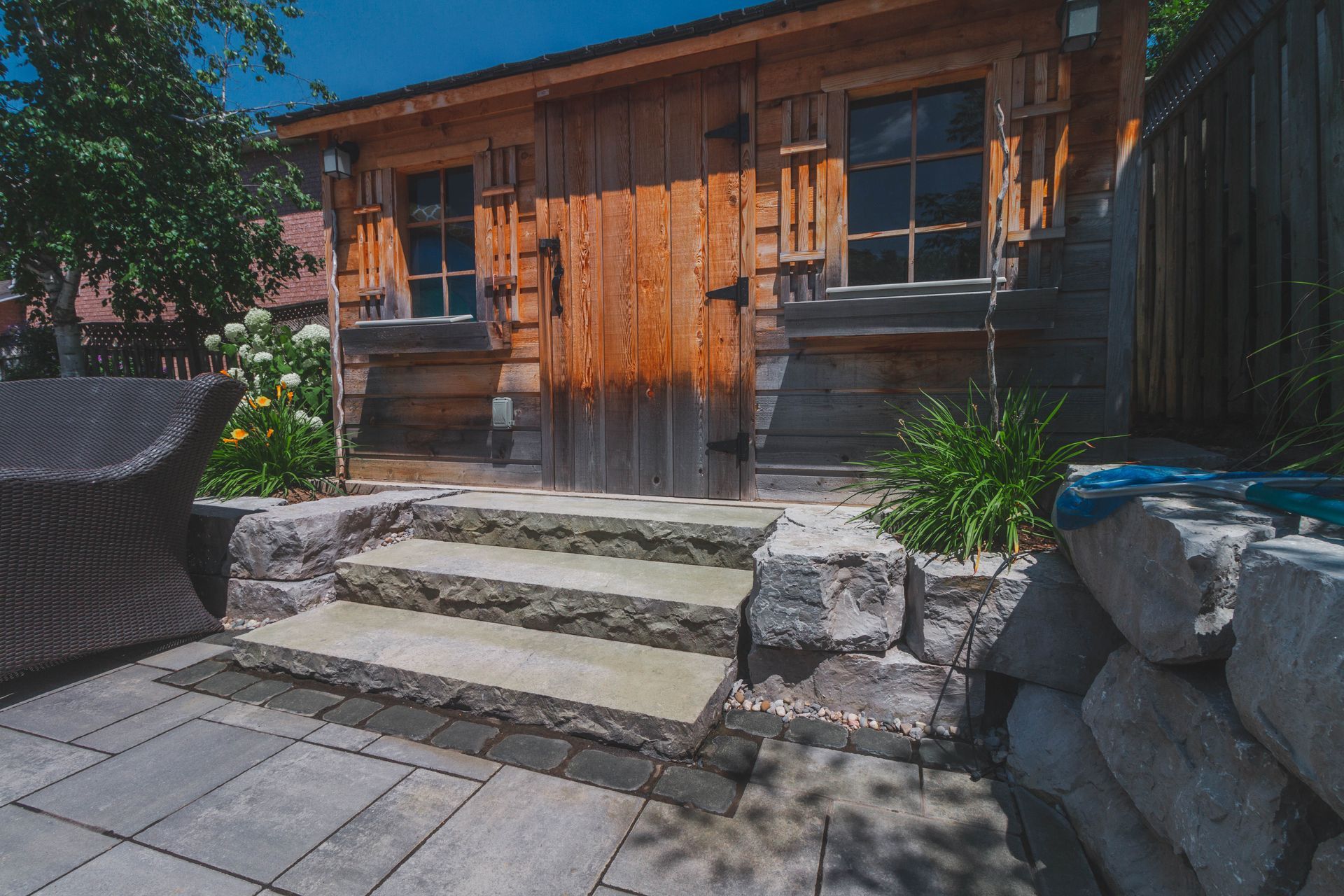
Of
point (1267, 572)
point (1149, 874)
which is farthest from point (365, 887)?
point (1267, 572)

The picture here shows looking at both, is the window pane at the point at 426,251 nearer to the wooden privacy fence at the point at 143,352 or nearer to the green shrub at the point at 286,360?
the green shrub at the point at 286,360

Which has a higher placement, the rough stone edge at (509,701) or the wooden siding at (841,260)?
the wooden siding at (841,260)

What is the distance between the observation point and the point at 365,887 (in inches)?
52.1

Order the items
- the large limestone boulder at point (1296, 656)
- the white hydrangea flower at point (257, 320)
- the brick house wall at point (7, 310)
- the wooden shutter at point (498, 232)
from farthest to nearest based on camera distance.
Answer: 1. the brick house wall at point (7, 310)
2. the white hydrangea flower at point (257, 320)
3. the wooden shutter at point (498, 232)
4. the large limestone boulder at point (1296, 656)

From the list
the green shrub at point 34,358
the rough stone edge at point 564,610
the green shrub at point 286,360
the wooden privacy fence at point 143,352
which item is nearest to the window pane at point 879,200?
the rough stone edge at point 564,610

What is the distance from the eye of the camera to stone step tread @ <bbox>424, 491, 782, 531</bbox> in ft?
9.13

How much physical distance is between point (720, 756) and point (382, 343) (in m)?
3.14

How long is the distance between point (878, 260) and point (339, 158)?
3302mm

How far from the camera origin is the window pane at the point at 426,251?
13.3 feet

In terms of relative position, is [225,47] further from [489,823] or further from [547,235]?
[489,823]

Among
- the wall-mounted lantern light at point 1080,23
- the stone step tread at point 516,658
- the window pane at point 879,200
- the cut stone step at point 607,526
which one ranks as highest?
the wall-mounted lantern light at point 1080,23

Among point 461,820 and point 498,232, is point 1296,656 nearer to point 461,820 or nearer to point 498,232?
point 461,820

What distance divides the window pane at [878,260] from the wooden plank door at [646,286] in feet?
1.85

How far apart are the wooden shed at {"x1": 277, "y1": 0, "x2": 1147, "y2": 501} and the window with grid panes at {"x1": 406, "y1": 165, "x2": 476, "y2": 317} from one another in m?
0.02
